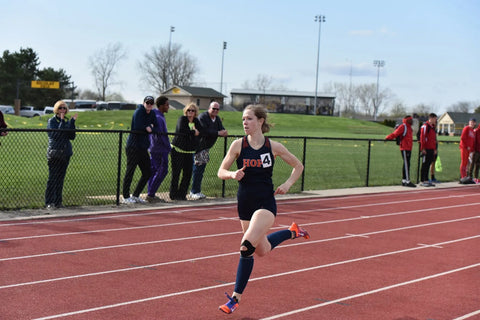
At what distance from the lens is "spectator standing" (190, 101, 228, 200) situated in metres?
12.7

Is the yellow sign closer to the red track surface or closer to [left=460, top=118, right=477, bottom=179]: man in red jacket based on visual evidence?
[left=460, top=118, right=477, bottom=179]: man in red jacket

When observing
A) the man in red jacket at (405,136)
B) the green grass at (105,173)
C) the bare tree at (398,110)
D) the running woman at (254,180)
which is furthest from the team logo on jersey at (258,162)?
the bare tree at (398,110)

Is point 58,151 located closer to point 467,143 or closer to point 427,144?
point 427,144

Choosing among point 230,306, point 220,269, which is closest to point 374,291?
point 220,269

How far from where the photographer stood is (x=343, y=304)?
234 inches

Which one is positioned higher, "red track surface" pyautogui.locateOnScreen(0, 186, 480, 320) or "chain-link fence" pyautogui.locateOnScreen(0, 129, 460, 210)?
"chain-link fence" pyautogui.locateOnScreen(0, 129, 460, 210)

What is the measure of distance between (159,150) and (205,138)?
3.38ft

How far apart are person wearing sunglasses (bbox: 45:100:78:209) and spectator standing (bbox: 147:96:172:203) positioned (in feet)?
5.95

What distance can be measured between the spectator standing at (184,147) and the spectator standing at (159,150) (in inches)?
12.9

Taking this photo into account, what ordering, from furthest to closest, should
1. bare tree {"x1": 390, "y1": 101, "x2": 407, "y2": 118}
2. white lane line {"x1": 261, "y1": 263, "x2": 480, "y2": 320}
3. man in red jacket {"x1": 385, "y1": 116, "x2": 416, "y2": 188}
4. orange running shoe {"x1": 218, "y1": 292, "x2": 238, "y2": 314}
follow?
bare tree {"x1": 390, "y1": 101, "x2": 407, "y2": 118}
man in red jacket {"x1": 385, "y1": 116, "x2": 416, "y2": 188}
white lane line {"x1": 261, "y1": 263, "x2": 480, "y2": 320}
orange running shoe {"x1": 218, "y1": 292, "x2": 238, "y2": 314}

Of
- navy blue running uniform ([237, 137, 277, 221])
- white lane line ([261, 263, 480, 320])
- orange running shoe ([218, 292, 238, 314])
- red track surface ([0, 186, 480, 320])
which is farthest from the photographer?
navy blue running uniform ([237, 137, 277, 221])

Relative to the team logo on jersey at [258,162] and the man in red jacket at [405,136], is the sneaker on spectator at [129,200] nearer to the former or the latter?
the team logo on jersey at [258,162]

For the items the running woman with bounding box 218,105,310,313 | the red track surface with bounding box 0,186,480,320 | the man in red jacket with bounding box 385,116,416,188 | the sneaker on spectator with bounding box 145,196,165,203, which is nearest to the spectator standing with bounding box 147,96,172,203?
the sneaker on spectator with bounding box 145,196,165,203

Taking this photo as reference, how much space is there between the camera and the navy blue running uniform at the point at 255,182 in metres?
5.78
